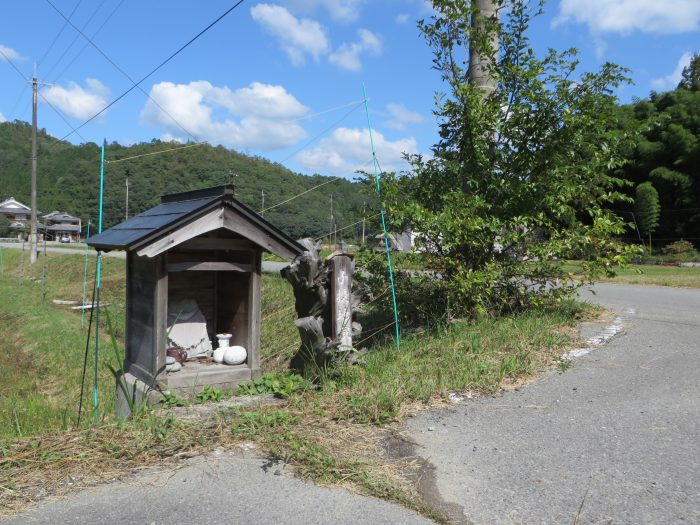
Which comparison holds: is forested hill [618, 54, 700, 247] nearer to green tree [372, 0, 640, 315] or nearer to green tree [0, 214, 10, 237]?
green tree [372, 0, 640, 315]

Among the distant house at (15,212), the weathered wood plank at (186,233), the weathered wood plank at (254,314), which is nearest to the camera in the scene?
the weathered wood plank at (186,233)

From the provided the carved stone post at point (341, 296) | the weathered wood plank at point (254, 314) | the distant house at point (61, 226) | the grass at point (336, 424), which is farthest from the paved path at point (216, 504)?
the distant house at point (61, 226)

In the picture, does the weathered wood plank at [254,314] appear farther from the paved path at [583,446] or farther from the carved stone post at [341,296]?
the paved path at [583,446]

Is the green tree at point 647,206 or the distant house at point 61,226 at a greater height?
the distant house at point 61,226

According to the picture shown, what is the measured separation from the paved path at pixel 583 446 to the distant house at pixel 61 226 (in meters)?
74.4

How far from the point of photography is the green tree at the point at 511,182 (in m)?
6.79

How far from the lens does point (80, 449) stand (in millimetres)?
3723

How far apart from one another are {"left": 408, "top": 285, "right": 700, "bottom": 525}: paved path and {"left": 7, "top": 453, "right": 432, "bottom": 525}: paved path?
23.1 inches

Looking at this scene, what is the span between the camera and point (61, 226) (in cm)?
7281

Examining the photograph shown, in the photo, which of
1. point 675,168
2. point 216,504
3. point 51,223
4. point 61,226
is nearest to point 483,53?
point 216,504

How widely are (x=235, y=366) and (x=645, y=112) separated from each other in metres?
30.8

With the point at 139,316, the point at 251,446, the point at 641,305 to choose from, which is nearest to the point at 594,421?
the point at 251,446

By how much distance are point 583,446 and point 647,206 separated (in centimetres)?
2711

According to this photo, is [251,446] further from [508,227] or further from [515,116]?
[515,116]
